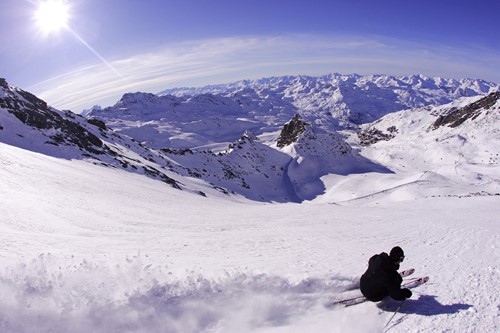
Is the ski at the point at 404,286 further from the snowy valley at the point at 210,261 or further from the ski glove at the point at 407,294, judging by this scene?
the ski glove at the point at 407,294

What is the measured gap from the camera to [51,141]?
40.4 metres

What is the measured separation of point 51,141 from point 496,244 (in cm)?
4478

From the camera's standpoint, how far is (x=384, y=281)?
708cm

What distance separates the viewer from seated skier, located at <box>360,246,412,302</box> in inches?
275

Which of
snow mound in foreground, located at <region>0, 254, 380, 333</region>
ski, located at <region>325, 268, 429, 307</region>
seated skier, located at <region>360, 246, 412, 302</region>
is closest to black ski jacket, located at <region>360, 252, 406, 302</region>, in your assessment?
seated skier, located at <region>360, 246, 412, 302</region>

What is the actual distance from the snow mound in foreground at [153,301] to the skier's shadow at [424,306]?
727 millimetres

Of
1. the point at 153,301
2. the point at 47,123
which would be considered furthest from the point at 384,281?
the point at 47,123

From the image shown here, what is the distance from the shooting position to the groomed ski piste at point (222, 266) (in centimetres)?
635

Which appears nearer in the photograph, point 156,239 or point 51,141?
point 156,239

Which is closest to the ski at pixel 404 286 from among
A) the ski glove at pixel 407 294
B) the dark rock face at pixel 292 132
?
the ski glove at pixel 407 294

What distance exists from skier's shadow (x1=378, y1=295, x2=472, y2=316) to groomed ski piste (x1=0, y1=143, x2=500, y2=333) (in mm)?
22

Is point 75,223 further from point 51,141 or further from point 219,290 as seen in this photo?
point 51,141

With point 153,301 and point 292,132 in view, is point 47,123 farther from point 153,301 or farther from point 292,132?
point 292,132

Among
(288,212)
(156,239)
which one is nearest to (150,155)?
(288,212)
